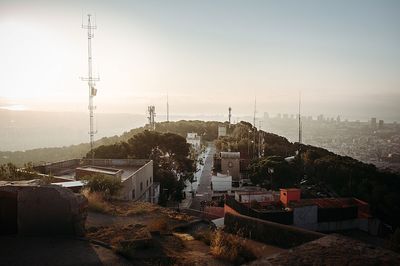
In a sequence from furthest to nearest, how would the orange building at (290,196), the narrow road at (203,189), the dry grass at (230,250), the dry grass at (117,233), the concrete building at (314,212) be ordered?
the narrow road at (203,189) < the orange building at (290,196) < the concrete building at (314,212) < the dry grass at (117,233) < the dry grass at (230,250)

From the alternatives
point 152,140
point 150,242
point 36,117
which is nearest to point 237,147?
point 152,140

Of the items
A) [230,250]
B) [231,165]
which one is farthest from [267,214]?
[231,165]

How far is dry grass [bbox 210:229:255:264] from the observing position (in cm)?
685

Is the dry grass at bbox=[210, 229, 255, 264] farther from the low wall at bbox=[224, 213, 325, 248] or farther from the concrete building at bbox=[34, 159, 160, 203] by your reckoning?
the concrete building at bbox=[34, 159, 160, 203]

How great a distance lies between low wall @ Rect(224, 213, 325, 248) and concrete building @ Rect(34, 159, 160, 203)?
387 inches

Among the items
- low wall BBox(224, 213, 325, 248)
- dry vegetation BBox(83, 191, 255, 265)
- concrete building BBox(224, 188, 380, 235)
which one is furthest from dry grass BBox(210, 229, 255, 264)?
concrete building BBox(224, 188, 380, 235)

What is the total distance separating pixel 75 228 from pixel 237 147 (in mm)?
45539

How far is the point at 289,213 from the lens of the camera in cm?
1942

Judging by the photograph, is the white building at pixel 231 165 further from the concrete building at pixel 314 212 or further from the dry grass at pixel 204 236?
the dry grass at pixel 204 236

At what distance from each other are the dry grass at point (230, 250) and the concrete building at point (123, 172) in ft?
35.2

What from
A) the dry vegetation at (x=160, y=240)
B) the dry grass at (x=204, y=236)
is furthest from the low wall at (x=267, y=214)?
the dry grass at (x=204, y=236)

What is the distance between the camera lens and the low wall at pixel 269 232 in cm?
725

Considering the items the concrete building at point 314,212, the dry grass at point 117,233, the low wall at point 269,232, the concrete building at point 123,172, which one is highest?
the low wall at point 269,232

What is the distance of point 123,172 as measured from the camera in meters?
21.8
